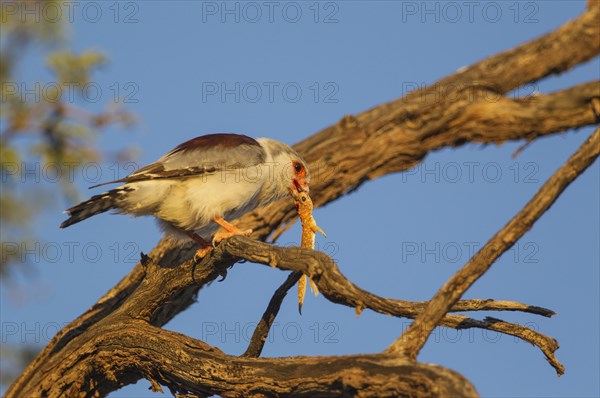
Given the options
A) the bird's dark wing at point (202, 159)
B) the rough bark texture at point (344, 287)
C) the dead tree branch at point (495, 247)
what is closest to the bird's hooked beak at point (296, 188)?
the rough bark texture at point (344, 287)

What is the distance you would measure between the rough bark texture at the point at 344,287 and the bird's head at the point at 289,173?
0.47 ft

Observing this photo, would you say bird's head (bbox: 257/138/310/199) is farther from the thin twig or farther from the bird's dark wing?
the thin twig

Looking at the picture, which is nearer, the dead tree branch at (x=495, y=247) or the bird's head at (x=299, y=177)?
the dead tree branch at (x=495, y=247)

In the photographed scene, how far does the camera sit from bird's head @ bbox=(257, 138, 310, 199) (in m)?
8.78

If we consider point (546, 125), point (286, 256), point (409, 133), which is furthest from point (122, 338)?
point (546, 125)

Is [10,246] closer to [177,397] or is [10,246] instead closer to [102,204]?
[102,204]

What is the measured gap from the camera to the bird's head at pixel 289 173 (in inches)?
346

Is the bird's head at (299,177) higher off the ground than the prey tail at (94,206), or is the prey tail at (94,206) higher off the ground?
the bird's head at (299,177)

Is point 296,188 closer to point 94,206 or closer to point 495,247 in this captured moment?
point 94,206

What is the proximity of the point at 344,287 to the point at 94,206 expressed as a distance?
3.10 metres

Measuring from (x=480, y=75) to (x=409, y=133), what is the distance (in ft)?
2.39

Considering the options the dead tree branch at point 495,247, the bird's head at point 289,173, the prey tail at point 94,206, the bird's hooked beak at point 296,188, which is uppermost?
the bird's head at point 289,173

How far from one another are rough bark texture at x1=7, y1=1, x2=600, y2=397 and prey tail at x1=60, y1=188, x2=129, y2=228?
653mm

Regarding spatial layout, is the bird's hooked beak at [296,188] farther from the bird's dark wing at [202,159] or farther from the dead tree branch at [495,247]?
the dead tree branch at [495,247]
